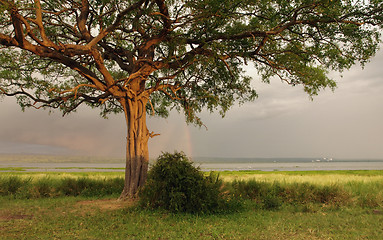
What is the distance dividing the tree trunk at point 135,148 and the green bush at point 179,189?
122 inches

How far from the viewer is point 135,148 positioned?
14.6 metres

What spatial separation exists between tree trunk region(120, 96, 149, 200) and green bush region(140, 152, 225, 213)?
3.09 m

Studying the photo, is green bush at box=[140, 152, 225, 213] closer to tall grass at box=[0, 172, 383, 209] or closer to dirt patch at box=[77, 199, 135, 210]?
tall grass at box=[0, 172, 383, 209]

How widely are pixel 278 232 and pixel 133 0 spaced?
36.1 feet

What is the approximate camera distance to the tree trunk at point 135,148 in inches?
559

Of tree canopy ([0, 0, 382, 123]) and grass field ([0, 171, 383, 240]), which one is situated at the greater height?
tree canopy ([0, 0, 382, 123])

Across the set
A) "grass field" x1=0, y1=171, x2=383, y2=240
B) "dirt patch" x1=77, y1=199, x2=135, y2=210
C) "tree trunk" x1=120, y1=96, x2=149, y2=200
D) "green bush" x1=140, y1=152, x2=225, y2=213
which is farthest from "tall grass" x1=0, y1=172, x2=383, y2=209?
"tree trunk" x1=120, y1=96, x2=149, y2=200

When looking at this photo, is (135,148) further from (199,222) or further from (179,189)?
(199,222)

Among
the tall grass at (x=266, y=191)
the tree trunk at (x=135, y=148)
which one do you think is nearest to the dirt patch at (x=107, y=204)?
the tree trunk at (x=135, y=148)

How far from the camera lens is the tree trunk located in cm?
1420

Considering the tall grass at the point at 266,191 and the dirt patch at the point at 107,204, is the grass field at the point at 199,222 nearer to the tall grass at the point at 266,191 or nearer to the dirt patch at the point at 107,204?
the dirt patch at the point at 107,204

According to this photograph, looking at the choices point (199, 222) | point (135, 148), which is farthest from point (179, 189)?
point (135, 148)

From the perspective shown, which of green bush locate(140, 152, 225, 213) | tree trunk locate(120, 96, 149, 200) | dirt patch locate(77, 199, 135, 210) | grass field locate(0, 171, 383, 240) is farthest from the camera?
tree trunk locate(120, 96, 149, 200)

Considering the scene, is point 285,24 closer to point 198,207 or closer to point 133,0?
point 133,0
